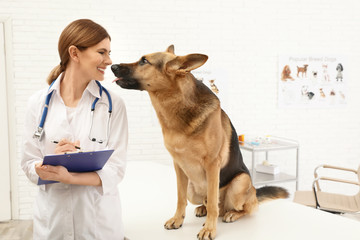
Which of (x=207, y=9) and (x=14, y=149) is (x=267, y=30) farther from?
(x=14, y=149)

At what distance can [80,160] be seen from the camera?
1259mm

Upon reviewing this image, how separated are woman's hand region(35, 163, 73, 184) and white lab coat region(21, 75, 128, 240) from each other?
0.39ft

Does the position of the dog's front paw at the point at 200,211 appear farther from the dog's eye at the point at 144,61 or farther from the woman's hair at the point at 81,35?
the woman's hair at the point at 81,35

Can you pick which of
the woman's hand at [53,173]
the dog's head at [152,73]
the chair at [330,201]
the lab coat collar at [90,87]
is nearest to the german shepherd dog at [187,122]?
the dog's head at [152,73]

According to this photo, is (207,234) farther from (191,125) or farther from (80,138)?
(80,138)

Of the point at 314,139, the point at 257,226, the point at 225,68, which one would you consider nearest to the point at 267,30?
the point at 225,68

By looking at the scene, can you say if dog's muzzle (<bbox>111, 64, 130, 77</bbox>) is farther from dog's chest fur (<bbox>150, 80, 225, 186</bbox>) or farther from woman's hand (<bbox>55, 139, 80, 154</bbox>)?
woman's hand (<bbox>55, 139, 80, 154</bbox>)

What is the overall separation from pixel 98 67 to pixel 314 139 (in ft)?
14.1

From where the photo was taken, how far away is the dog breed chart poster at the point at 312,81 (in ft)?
15.9

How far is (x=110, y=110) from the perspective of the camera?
144 cm

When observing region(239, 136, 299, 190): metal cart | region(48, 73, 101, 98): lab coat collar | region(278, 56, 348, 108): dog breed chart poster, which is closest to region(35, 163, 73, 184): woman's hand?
region(48, 73, 101, 98): lab coat collar

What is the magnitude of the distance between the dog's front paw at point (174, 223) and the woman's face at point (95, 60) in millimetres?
737

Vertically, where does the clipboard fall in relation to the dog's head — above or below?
below

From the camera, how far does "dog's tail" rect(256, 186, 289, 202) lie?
6.11 feet
